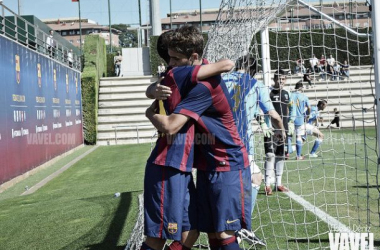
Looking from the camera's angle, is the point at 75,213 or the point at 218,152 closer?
the point at 218,152

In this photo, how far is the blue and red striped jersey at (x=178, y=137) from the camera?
3895 mm

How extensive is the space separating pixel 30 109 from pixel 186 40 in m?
11.7

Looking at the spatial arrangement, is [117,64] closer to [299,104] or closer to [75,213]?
[299,104]

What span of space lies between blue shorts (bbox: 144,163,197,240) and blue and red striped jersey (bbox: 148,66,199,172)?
0.05m

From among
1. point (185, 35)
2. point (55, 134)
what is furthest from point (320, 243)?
point (55, 134)

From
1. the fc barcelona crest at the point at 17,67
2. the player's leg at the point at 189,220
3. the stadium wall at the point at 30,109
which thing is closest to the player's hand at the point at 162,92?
the player's leg at the point at 189,220

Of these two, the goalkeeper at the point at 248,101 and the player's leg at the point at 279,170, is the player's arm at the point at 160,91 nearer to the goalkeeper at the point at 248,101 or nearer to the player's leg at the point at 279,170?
the goalkeeper at the point at 248,101

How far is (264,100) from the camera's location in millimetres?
6234

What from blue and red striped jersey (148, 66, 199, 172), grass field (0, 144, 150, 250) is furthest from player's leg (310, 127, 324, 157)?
blue and red striped jersey (148, 66, 199, 172)

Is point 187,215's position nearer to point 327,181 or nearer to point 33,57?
point 327,181

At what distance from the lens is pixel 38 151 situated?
15867 millimetres

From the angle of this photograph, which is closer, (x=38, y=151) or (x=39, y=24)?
(x=38, y=151)

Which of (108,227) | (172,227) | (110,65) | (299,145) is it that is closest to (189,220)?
(172,227)

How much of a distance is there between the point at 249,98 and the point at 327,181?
448cm
